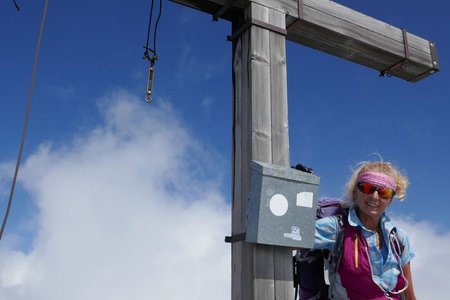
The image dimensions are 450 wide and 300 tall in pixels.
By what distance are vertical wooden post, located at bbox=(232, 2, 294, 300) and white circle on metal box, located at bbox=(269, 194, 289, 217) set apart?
219 mm

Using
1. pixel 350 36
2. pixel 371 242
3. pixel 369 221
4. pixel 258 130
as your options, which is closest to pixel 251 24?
pixel 258 130

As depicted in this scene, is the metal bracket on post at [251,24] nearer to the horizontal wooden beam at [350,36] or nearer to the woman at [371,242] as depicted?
the horizontal wooden beam at [350,36]

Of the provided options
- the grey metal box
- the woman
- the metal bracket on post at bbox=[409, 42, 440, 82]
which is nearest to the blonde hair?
the woman

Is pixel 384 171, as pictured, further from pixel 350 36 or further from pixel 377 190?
pixel 350 36

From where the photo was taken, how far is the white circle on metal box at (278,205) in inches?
105

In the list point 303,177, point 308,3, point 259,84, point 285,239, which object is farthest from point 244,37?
point 285,239

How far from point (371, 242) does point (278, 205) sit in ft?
2.70

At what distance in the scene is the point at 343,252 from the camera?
9.94 ft

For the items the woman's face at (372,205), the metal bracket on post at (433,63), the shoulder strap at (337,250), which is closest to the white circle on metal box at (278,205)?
the shoulder strap at (337,250)

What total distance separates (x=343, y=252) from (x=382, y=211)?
0.41 m

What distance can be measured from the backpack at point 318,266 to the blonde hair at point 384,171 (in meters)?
0.18

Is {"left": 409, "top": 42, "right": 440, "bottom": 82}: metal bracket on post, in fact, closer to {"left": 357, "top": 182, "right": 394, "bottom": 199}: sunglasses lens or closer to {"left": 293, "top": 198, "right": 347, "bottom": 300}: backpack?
{"left": 357, "top": 182, "right": 394, "bottom": 199}: sunglasses lens

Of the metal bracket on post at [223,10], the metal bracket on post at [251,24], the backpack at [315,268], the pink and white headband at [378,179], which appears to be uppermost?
the metal bracket on post at [223,10]

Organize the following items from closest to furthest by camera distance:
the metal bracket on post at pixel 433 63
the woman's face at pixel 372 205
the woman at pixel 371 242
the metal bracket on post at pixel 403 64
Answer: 1. the woman at pixel 371 242
2. the woman's face at pixel 372 205
3. the metal bracket on post at pixel 403 64
4. the metal bracket on post at pixel 433 63
